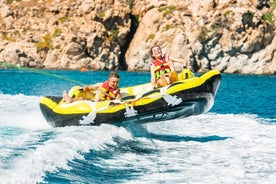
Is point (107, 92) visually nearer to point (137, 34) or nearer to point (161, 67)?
point (161, 67)

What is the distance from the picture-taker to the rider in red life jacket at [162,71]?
14.8 m

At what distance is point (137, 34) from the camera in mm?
98312

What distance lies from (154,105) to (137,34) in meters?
85.1

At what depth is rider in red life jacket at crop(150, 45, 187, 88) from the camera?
1483cm

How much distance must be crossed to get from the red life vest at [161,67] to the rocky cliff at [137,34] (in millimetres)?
70252

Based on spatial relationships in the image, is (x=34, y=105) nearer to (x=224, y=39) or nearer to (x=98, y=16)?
(x=224, y=39)

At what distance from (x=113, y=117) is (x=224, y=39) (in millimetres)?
75398

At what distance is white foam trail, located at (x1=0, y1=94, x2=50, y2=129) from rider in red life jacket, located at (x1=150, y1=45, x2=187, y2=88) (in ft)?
13.7

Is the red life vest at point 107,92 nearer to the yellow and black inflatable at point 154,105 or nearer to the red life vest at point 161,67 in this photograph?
the yellow and black inflatable at point 154,105

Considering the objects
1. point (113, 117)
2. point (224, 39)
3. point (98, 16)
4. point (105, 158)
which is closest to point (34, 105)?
point (113, 117)

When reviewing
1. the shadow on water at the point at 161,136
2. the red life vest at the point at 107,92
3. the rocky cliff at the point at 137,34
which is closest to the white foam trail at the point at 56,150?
the shadow on water at the point at 161,136

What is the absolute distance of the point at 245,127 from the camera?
1659cm

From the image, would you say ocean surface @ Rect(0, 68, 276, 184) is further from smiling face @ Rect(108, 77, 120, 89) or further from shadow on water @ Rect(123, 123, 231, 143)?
smiling face @ Rect(108, 77, 120, 89)

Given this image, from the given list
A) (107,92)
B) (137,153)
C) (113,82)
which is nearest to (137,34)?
(107,92)
